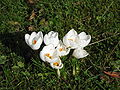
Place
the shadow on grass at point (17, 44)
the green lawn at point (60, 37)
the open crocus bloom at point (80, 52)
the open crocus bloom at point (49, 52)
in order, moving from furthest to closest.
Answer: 1. the shadow on grass at point (17, 44)
2. the green lawn at point (60, 37)
3. the open crocus bloom at point (80, 52)
4. the open crocus bloom at point (49, 52)

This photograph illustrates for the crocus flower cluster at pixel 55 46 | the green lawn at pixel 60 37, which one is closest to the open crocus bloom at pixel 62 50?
the crocus flower cluster at pixel 55 46

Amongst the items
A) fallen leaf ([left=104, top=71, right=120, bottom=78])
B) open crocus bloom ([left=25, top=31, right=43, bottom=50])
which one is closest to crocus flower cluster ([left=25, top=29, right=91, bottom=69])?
open crocus bloom ([left=25, top=31, right=43, bottom=50])

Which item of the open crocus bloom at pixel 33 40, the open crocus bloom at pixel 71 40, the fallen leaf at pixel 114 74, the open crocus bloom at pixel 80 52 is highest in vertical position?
the open crocus bloom at pixel 33 40

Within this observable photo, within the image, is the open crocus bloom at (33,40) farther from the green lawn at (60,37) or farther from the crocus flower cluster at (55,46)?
the green lawn at (60,37)

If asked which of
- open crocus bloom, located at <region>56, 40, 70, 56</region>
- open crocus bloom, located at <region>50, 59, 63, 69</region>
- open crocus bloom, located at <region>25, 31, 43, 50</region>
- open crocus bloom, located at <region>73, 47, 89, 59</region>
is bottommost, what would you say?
open crocus bloom, located at <region>50, 59, 63, 69</region>

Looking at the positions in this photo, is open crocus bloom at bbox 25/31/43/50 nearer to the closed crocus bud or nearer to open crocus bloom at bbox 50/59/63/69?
open crocus bloom at bbox 50/59/63/69

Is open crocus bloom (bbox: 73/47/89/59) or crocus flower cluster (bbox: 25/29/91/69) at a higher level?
crocus flower cluster (bbox: 25/29/91/69)

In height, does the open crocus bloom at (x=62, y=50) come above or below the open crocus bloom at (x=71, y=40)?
below

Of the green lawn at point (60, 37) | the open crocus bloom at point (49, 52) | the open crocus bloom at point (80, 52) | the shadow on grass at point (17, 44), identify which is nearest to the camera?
the open crocus bloom at point (49, 52)

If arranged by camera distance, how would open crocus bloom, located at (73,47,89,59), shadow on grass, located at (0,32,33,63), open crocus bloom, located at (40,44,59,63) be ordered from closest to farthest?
open crocus bloom, located at (40,44,59,63) < open crocus bloom, located at (73,47,89,59) < shadow on grass, located at (0,32,33,63)
